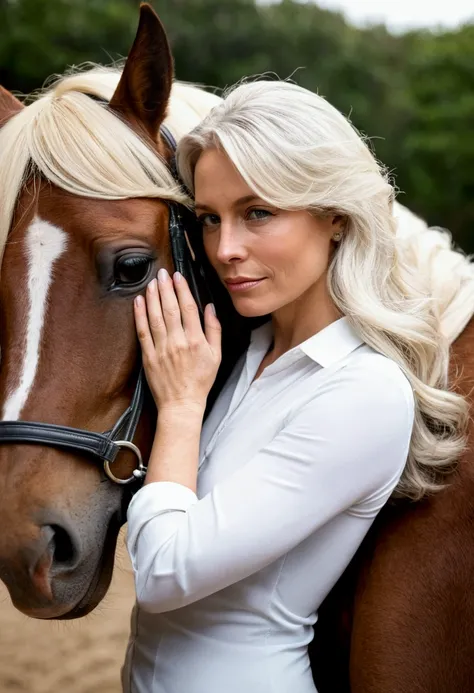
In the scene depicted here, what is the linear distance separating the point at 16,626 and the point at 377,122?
40.4 ft

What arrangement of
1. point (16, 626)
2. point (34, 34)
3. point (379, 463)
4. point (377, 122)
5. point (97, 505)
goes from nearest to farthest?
point (379, 463) → point (97, 505) → point (16, 626) → point (34, 34) → point (377, 122)

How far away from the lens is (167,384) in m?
1.79

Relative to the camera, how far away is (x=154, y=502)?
1618mm

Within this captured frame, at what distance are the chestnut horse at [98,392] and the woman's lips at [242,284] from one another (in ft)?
0.62

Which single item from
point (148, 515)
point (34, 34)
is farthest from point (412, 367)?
point (34, 34)

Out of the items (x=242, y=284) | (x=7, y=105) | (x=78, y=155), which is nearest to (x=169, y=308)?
(x=242, y=284)

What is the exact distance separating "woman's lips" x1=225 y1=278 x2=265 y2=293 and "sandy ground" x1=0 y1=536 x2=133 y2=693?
7.95ft

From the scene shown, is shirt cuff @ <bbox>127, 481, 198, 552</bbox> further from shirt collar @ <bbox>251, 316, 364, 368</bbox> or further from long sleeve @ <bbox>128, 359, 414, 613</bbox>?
shirt collar @ <bbox>251, 316, 364, 368</bbox>

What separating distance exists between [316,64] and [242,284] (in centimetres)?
1417

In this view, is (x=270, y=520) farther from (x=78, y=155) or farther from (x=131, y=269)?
(x=78, y=155)

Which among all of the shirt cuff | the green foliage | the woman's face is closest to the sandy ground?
the shirt cuff

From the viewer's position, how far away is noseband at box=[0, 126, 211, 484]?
5.43ft

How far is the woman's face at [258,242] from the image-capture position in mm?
1749

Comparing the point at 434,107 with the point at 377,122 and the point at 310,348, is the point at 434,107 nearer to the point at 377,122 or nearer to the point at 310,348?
the point at 377,122
